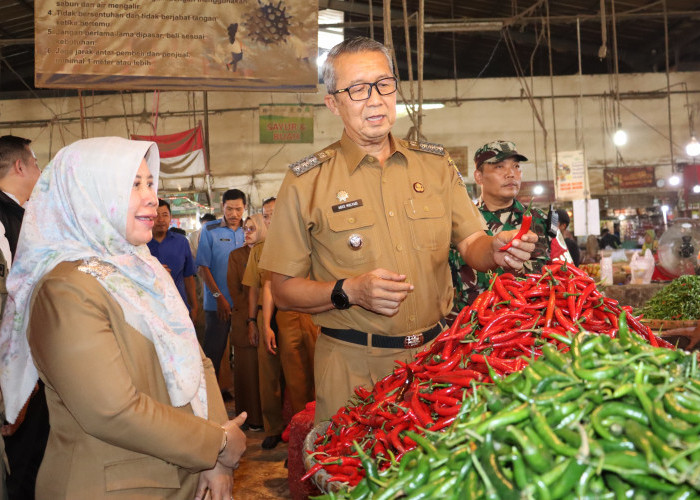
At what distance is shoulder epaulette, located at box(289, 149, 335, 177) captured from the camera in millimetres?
2701

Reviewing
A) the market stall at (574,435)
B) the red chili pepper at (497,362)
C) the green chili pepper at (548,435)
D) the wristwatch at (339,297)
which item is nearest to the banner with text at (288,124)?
the wristwatch at (339,297)

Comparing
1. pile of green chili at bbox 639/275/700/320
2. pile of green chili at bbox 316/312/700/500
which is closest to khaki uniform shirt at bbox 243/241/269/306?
pile of green chili at bbox 639/275/700/320

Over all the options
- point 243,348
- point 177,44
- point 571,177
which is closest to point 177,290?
point 177,44

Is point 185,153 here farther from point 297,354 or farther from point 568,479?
point 568,479

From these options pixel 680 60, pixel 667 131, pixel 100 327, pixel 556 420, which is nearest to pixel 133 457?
pixel 100 327

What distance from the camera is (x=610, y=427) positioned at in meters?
1.13

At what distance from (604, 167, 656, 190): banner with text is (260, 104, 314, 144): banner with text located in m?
7.88

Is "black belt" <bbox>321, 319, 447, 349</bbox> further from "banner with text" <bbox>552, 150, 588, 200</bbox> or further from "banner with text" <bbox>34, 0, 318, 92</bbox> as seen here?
"banner with text" <bbox>552, 150, 588, 200</bbox>

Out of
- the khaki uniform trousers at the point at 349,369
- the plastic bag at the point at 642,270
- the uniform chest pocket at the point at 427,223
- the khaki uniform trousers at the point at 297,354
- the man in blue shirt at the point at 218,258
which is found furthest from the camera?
the man in blue shirt at the point at 218,258

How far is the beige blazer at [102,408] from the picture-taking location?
6.16 feet

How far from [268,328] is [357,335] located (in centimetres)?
363

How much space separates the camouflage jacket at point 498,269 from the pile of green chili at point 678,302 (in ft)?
3.84

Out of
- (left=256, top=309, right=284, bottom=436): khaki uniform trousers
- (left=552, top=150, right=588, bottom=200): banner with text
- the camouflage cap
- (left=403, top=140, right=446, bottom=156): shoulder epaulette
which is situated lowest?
(left=256, top=309, right=284, bottom=436): khaki uniform trousers

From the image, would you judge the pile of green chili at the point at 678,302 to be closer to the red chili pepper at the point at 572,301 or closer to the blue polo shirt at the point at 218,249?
the red chili pepper at the point at 572,301
